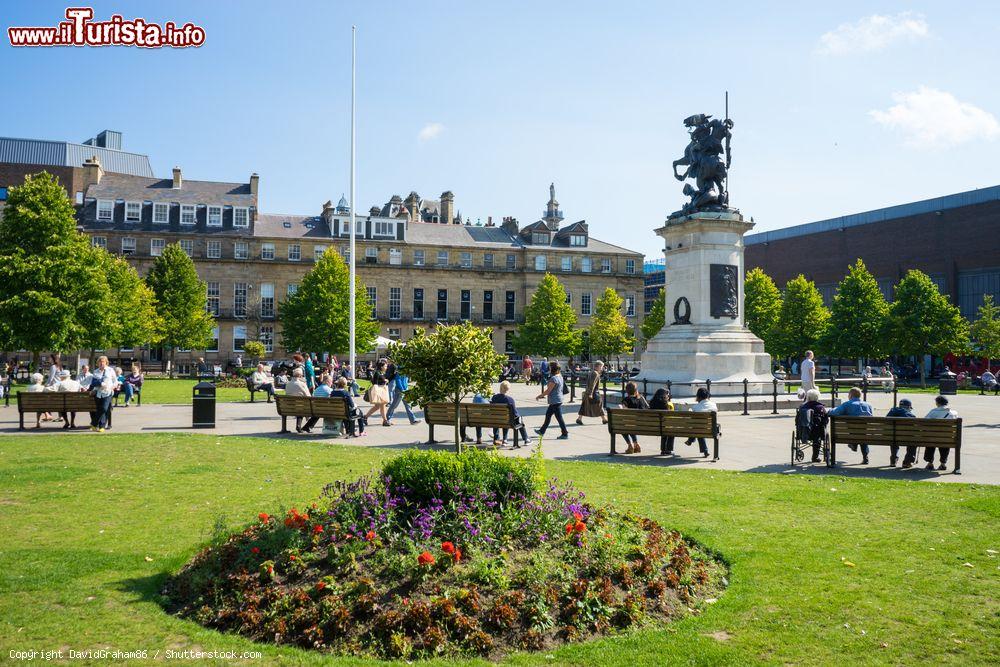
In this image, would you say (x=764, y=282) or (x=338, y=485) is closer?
(x=338, y=485)

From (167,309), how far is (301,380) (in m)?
46.0

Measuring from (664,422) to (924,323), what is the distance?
46.1 meters

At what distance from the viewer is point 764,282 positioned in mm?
62781

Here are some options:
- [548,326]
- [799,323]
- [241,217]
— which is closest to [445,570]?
[799,323]

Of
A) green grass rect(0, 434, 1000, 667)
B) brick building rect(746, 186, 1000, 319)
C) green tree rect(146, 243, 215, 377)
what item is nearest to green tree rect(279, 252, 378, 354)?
green tree rect(146, 243, 215, 377)

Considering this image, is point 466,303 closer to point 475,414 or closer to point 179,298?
point 179,298

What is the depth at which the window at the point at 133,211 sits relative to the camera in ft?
222

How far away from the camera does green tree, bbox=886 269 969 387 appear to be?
5091 centimetres

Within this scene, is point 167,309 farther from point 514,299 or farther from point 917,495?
point 917,495

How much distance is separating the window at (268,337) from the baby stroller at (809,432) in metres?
62.7

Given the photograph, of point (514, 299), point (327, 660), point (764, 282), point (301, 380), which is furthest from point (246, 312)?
point (327, 660)

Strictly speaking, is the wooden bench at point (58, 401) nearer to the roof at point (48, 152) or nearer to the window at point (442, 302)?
the window at point (442, 302)

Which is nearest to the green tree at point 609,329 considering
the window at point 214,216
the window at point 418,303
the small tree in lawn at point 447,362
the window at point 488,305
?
the window at point 488,305

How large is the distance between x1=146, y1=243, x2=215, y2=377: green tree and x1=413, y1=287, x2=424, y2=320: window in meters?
20.4
